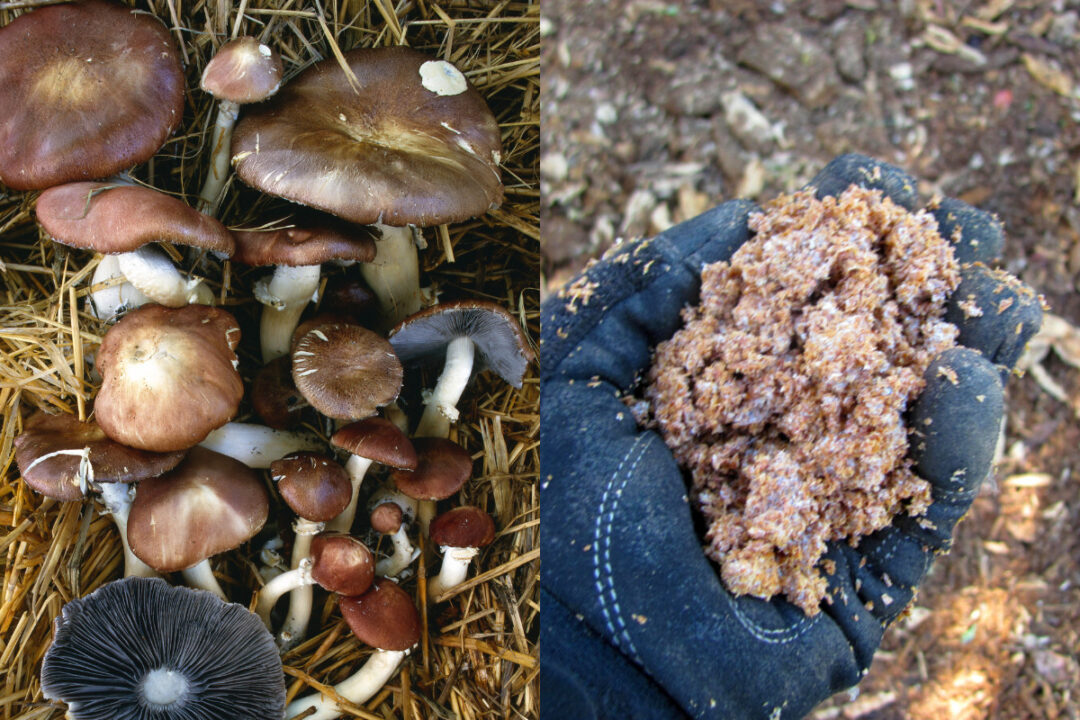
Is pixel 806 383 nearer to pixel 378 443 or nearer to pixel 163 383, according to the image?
pixel 378 443

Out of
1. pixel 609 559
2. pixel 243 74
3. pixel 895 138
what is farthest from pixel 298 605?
pixel 895 138

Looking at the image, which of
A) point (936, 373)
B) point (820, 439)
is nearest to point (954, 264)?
point (936, 373)

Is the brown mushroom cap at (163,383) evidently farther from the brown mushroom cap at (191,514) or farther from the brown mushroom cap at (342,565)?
the brown mushroom cap at (342,565)

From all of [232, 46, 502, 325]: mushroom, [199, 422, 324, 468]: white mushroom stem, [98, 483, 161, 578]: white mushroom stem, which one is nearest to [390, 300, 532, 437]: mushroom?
[232, 46, 502, 325]: mushroom

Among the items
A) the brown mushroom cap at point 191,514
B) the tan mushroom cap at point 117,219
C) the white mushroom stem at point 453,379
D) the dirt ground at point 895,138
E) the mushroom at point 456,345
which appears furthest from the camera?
the dirt ground at point 895,138

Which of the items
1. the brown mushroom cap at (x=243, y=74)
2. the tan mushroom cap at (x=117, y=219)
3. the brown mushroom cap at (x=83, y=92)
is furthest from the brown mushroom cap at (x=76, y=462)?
the brown mushroom cap at (x=243, y=74)

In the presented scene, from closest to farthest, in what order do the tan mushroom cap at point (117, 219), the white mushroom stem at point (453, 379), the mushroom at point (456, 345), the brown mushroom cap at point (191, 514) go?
the tan mushroom cap at point (117, 219)
the brown mushroom cap at point (191, 514)
the mushroom at point (456, 345)
the white mushroom stem at point (453, 379)
